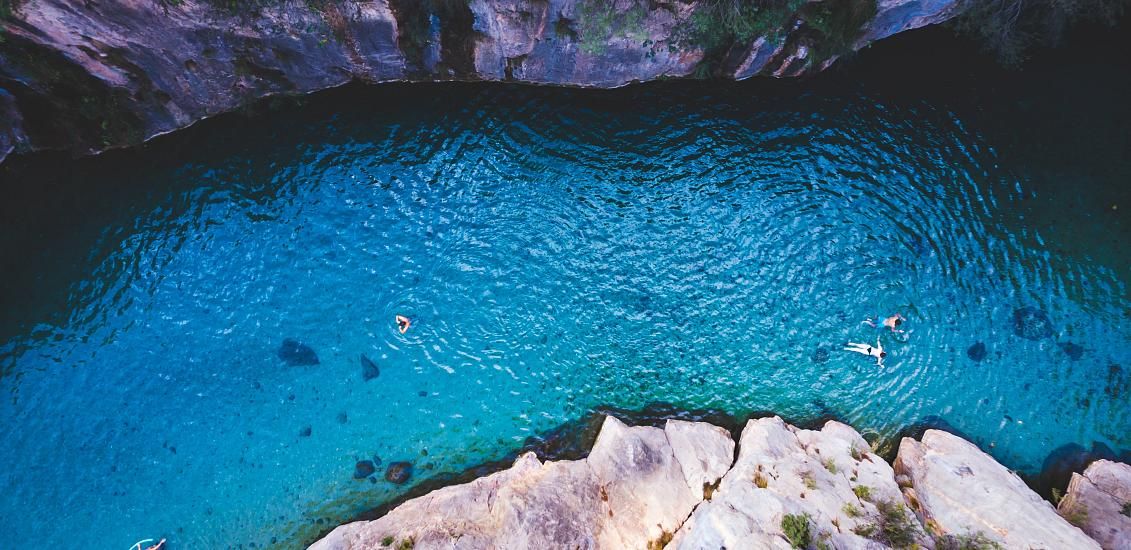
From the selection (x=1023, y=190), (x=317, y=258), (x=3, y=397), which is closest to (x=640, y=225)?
(x=317, y=258)

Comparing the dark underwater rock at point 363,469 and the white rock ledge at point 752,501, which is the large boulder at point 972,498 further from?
the dark underwater rock at point 363,469

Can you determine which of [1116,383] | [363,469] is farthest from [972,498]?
[363,469]

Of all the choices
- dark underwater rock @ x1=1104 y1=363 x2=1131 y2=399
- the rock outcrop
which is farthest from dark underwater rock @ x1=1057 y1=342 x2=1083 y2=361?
the rock outcrop

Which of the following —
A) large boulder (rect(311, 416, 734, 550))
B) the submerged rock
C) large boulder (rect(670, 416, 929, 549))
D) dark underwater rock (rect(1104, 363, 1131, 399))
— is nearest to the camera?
large boulder (rect(670, 416, 929, 549))

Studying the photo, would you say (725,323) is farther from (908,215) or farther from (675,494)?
(908,215)

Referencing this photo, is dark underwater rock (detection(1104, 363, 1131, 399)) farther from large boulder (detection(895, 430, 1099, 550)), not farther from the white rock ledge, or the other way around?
large boulder (detection(895, 430, 1099, 550))

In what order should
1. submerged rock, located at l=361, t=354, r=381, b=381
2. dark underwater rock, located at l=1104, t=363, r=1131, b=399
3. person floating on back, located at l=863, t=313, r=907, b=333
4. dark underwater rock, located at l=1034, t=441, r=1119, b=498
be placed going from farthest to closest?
person floating on back, located at l=863, t=313, r=907, b=333, submerged rock, located at l=361, t=354, r=381, b=381, dark underwater rock, located at l=1104, t=363, r=1131, b=399, dark underwater rock, located at l=1034, t=441, r=1119, b=498

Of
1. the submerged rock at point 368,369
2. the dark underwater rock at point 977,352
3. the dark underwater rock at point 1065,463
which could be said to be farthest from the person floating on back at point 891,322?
the submerged rock at point 368,369
